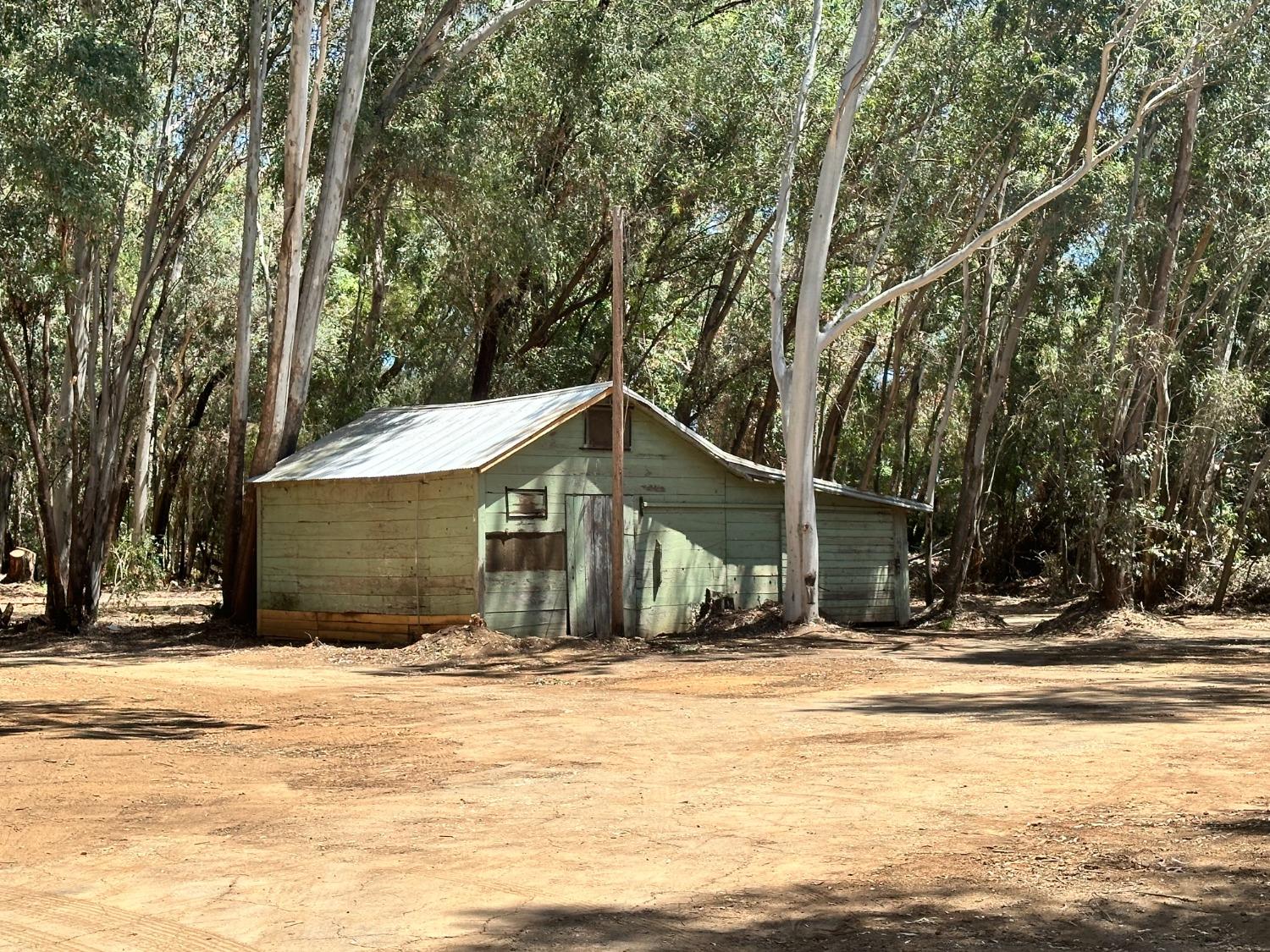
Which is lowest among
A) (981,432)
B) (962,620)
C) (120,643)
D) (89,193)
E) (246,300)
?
(120,643)

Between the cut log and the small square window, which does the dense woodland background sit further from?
the small square window

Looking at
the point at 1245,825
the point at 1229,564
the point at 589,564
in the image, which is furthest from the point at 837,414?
the point at 1245,825

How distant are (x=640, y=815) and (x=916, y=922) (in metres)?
2.59

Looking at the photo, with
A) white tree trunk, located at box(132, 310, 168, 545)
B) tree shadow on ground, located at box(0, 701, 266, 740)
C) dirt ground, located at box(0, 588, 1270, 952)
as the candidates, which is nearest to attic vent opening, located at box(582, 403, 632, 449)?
dirt ground, located at box(0, 588, 1270, 952)

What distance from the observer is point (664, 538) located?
23031mm

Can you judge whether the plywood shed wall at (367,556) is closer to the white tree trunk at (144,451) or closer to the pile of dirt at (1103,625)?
the pile of dirt at (1103,625)

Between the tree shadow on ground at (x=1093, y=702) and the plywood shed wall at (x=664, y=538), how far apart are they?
25.2ft

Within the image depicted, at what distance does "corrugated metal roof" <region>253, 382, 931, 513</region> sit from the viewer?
21.2 m

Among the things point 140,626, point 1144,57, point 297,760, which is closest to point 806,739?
point 297,760

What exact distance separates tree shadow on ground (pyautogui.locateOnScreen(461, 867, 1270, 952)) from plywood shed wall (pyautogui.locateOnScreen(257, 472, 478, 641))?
14.8 meters

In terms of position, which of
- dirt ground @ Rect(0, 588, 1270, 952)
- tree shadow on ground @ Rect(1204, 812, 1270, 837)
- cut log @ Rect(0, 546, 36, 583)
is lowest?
dirt ground @ Rect(0, 588, 1270, 952)

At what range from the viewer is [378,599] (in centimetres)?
2211

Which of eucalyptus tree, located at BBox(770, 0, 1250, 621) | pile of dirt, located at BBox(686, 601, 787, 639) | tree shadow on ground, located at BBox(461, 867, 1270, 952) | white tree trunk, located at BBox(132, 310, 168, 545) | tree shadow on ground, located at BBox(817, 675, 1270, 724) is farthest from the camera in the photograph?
white tree trunk, located at BBox(132, 310, 168, 545)

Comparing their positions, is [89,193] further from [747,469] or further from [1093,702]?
[1093,702]
